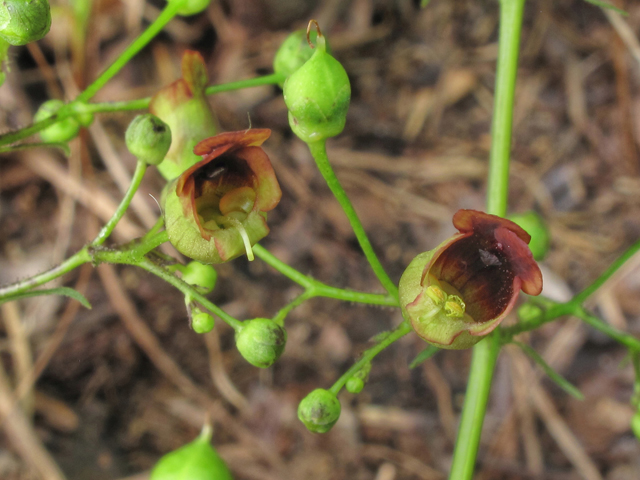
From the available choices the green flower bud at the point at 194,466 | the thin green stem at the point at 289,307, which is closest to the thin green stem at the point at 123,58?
the thin green stem at the point at 289,307

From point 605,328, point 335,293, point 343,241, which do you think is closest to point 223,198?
point 335,293

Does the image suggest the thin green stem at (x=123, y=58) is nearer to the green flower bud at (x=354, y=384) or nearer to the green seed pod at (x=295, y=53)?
the green seed pod at (x=295, y=53)

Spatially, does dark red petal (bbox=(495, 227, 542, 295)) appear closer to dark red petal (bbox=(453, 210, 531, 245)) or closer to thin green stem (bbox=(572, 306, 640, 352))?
dark red petal (bbox=(453, 210, 531, 245))

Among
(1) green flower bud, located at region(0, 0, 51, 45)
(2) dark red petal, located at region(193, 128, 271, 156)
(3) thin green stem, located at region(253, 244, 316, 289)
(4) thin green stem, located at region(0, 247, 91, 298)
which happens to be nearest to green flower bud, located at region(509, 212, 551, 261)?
(3) thin green stem, located at region(253, 244, 316, 289)

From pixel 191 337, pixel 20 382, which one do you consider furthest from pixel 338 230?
pixel 20 382

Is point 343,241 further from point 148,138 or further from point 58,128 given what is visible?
point 148,138

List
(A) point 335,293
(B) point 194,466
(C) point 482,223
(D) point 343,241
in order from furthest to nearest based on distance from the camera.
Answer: (D) point 343,241, (B) point 194,466, (A) point 335,293, (C) point 482,223
